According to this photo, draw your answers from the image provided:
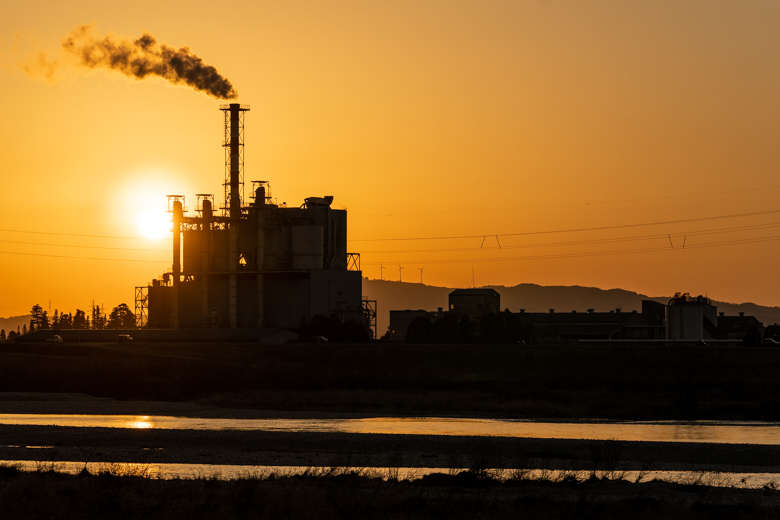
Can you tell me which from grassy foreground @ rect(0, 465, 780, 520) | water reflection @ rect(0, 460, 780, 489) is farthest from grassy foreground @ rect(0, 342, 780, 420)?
grassy foreground @ rect(0, 465, 780, 520)

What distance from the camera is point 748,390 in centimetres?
7112

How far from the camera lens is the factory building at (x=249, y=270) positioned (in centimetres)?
11919

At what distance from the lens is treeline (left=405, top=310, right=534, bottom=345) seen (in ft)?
360

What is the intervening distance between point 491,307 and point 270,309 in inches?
2769

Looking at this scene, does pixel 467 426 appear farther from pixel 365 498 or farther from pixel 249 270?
pixel 249 270

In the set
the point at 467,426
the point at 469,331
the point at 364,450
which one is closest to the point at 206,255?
the point at 469,331

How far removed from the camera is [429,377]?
83.3 m

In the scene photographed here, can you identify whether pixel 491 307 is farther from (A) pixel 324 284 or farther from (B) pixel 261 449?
(B) pixel 261 449

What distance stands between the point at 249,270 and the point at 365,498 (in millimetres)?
93398

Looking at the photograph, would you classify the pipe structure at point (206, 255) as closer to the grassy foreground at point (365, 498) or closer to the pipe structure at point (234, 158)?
the pipe structure at point (234, 158)

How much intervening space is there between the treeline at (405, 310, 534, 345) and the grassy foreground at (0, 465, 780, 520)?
75237 millimetres

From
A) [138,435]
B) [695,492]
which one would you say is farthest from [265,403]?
[695,492]

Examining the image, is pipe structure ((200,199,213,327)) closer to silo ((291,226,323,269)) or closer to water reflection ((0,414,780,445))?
Answer: silo ((291,226,323,269))

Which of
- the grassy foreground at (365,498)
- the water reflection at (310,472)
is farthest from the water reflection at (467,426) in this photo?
the grassy foreground at (365,498)
